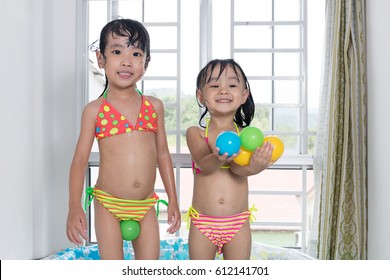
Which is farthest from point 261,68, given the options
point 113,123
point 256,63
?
point 113,123

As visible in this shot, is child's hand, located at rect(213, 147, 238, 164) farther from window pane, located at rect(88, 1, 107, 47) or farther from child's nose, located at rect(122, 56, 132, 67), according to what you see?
window pane, located at rect(88, 1, 107, 47)

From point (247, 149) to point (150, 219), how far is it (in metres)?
0.51

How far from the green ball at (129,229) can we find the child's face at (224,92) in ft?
1.93

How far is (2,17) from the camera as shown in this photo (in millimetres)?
2693

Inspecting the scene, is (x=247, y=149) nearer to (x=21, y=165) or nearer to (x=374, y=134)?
(x=374, y=134)

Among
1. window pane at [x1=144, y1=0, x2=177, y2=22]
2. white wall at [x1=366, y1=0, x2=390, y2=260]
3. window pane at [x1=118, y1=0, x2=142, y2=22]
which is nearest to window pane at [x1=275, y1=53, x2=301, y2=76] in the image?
white wall at [x1=366, y1=0, x2=390, y2=260]

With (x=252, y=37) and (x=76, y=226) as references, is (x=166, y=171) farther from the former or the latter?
(x=252, y=37)

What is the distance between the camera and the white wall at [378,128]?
2635mm

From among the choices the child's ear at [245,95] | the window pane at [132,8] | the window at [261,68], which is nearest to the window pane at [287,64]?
the window at [261,68]

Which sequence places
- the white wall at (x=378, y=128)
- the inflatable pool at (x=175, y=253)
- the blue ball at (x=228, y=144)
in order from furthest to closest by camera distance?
the inflatable pool at (x=175, y=253), the white wall at (x=378, y=128), the blue ball at (x=228, y=144)

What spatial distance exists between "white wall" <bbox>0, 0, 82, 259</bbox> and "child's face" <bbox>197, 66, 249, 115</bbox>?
118 centimetres

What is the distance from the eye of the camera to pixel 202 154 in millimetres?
2232

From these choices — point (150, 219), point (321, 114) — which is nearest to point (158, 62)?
point (321, 114)

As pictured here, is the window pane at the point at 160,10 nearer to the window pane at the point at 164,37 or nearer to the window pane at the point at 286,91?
the window pane at the point at 164,37
